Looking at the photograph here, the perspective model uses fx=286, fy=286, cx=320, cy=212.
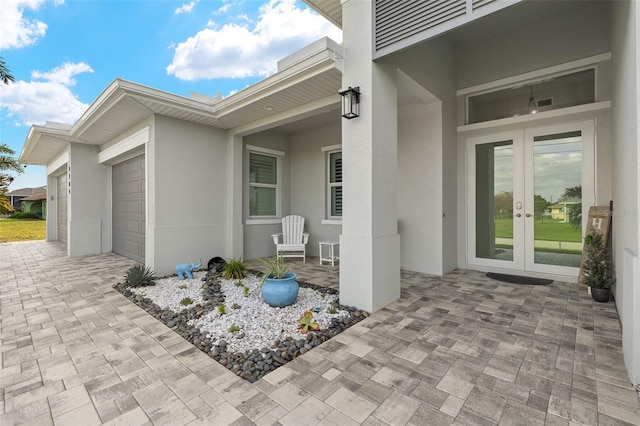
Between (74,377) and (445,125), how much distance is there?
532 cm

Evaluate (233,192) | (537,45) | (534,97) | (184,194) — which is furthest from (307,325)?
(537,45)

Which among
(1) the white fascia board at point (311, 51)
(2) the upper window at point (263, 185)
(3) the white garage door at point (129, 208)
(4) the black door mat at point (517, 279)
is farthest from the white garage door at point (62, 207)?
(4) the black door mat at point (517, 279)

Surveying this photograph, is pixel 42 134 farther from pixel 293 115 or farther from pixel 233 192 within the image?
pixel 293 115

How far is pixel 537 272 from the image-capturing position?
443 cm

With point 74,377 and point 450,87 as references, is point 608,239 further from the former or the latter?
point 74,377

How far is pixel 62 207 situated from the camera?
9.42 m

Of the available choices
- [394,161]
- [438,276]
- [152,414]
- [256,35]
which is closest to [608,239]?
[438,276]

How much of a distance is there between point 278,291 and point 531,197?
4125 mm

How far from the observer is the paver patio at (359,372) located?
158cm

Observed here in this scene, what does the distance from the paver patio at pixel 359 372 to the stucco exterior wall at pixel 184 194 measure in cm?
177

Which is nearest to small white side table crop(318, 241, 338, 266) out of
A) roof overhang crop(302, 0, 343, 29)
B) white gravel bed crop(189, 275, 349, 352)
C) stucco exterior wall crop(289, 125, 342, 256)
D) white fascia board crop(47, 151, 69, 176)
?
stucco exterior wall crop(289, 125, 342, 256)

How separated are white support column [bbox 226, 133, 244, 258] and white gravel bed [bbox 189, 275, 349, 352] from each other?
2.03 m

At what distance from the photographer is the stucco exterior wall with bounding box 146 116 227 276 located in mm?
4871

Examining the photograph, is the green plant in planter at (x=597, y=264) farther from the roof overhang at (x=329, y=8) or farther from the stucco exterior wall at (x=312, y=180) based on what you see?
the roof overhang at (x=329, y=8)
